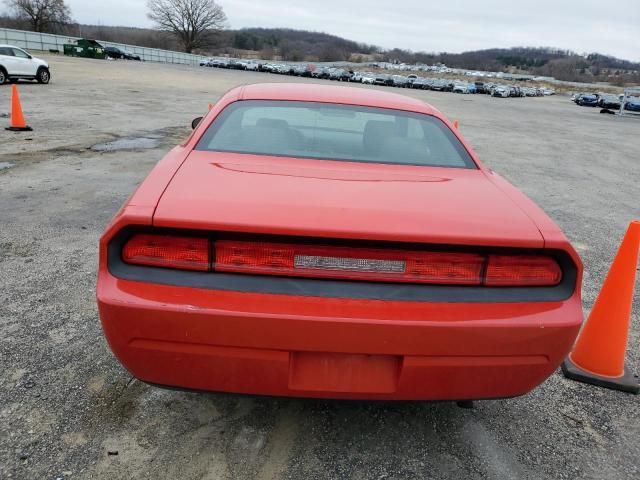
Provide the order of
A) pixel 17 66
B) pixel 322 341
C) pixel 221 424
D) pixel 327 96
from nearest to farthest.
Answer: pixel 322 341
pixel 221 424
pixel 327 96
pixel 17 66

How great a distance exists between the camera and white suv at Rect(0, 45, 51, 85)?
59.8 feet

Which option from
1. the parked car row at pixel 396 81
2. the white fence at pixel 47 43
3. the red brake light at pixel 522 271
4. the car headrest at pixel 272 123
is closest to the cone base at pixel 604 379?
the red brake light at pixel 522 271

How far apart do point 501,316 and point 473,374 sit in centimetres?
25

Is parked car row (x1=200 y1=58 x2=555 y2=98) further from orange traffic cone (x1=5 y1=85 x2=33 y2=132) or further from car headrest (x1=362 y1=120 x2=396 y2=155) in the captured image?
car headrest (x1=362 y1=120 x2=396 y2=155)

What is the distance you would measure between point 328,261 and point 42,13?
296 feet

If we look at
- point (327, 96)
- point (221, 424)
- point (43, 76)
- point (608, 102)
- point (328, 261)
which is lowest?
point (608, 102)

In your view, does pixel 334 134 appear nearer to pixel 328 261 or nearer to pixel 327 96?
pixel 327 96

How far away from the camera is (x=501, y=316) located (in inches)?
74.0

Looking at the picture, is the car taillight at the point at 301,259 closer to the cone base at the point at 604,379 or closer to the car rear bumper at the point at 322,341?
the car rear bumper at the point at 322,341

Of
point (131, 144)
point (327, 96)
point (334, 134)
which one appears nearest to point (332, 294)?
point (334, 134)

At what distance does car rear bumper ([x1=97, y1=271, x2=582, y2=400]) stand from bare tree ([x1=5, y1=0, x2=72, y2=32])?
8929 cm

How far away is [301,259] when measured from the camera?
187 centimetres

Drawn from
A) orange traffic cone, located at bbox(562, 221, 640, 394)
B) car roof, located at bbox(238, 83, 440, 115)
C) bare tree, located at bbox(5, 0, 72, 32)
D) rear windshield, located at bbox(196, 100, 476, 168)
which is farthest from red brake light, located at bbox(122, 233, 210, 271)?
bare tree, located at bbox(5, 0, 72, 32)

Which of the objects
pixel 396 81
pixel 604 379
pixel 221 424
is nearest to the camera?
pixel 221 424
